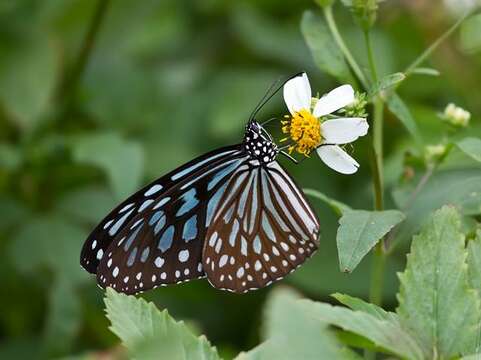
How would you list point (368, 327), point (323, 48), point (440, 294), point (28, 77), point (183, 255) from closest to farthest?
point (368, 327), point (440, 294), point (323, 48), point (183, 255), point (28, 77)

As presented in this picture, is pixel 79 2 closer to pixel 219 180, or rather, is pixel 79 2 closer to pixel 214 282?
pixel 219 180

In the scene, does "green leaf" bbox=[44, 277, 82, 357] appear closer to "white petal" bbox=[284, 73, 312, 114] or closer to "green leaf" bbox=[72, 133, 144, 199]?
"green leaf" bbox=[72, 133, 144, 199]

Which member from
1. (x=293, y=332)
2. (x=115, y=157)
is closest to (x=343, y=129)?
(x=293, y=332)

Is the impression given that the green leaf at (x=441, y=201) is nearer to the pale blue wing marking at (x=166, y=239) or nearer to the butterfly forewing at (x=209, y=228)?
the butterfly forewing at (x=209, y=228)

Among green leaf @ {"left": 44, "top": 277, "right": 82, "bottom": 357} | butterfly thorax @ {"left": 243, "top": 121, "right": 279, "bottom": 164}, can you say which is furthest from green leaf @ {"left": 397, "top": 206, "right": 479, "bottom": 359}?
green leaf @ {"left": 44, "top": 277, "right": 82, "bottom": 357}

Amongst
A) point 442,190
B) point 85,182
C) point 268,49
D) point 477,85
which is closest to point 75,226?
point 85,182

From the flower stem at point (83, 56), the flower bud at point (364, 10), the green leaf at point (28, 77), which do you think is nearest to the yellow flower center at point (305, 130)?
the flower bud at point (364, 10)

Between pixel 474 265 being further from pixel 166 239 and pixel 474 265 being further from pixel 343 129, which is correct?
pixel 166 239
